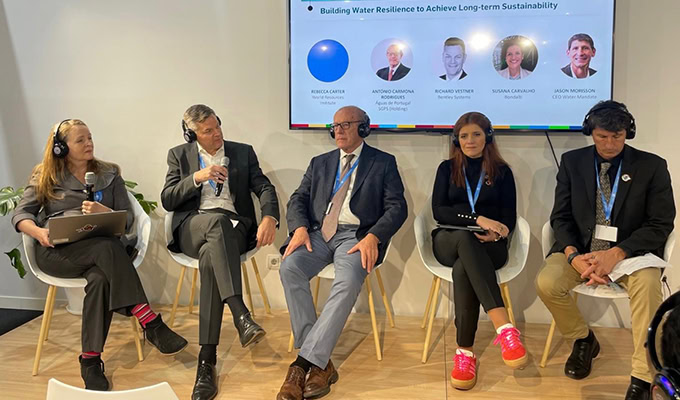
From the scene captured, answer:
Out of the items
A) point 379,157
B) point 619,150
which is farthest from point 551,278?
point 379,157

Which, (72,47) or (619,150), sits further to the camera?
(72,47)

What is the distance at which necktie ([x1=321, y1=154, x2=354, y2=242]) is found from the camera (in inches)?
113

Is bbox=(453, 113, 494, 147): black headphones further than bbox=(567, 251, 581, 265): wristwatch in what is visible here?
Yes

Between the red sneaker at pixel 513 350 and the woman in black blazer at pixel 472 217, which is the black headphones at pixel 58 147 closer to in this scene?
the woman in black blazer at pixel 472 217

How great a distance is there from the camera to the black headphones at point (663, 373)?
0.88 metres

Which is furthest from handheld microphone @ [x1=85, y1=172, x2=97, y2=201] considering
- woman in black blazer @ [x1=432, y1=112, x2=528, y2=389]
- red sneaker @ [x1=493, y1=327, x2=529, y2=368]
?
red sneaker @ [x1=493, y1=327, x2=529, y2=368]

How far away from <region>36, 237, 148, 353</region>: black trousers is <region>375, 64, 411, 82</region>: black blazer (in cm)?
182

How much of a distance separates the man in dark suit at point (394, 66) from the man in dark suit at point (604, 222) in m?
1.13

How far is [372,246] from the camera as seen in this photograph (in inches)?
105

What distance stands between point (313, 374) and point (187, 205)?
125 cm

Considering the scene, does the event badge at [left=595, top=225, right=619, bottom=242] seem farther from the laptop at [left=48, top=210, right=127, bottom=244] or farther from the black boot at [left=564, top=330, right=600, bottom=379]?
the laptop at [left=48, top=210, right=127, bottom=244]

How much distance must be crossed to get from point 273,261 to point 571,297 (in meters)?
1.89

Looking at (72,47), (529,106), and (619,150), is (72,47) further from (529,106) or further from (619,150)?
(619,150)

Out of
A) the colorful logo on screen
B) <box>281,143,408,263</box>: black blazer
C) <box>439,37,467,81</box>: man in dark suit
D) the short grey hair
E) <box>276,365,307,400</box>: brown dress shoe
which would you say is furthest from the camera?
<box>439,37,467,81</box>: man in dark suit
